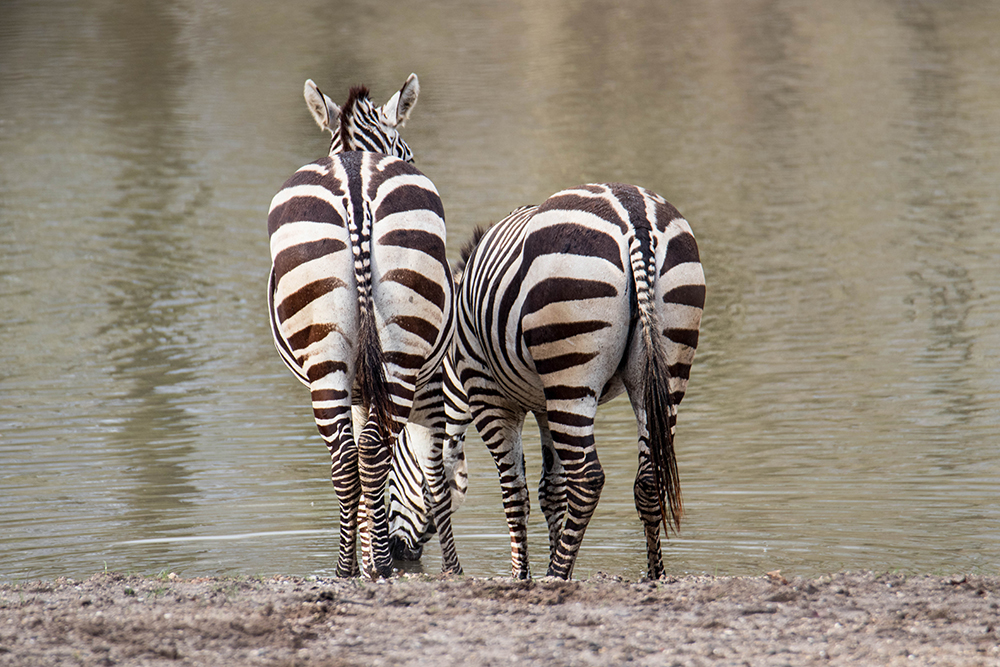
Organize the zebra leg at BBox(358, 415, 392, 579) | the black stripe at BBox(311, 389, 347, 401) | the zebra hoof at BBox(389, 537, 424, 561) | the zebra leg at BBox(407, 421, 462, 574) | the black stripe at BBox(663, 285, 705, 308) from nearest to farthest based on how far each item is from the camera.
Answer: the black stripe at BBox(663, 285, 705, 308), the black stripe at BBox(311, 389, 347, 401), the zebra leg at BBox(358, 415, 392, 579), the zebra leg at BBox(407, 421, 462, 574), the zebra hoof at BBox(389, 537, 424, 561)

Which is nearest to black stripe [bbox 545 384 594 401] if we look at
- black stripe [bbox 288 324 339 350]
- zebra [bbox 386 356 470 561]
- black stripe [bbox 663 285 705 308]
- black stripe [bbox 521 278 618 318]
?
black stripe [bbox 521 278 618 318]

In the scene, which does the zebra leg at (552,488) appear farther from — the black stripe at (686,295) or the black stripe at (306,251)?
the black stripe at (306,251)

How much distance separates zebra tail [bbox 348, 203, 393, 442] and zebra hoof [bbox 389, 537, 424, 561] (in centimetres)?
171

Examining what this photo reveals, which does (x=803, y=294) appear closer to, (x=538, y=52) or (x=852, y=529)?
(x=852, y=529)

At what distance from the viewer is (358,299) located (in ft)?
17.4

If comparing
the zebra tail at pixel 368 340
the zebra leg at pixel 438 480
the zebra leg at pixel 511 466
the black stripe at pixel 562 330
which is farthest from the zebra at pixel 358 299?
the zebra leg at pixel 438 480

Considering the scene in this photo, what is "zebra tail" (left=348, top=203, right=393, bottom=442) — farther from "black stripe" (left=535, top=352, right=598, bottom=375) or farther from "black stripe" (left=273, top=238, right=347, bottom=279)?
"black stripe" (left=535, top=352, right=598, bottom=375)

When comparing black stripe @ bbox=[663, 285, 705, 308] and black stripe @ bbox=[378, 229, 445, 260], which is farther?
black stripe @ bbox=[378, 229, 445, 260]

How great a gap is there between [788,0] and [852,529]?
31.6 metres

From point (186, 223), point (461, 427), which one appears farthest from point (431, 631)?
point (186, 223)

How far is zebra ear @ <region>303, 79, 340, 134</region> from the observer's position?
6.48 m

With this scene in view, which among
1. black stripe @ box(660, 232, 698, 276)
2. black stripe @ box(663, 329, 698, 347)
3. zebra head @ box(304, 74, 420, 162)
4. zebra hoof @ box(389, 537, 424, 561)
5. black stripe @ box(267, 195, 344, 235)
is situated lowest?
zebra hoof @ box(389, 537, 424, 561)

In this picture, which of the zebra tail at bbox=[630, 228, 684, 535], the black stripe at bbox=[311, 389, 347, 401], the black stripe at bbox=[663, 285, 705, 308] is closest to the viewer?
the zebra tail at bbox=[630, 228, 684, 535]

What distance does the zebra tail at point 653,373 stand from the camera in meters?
5.09
